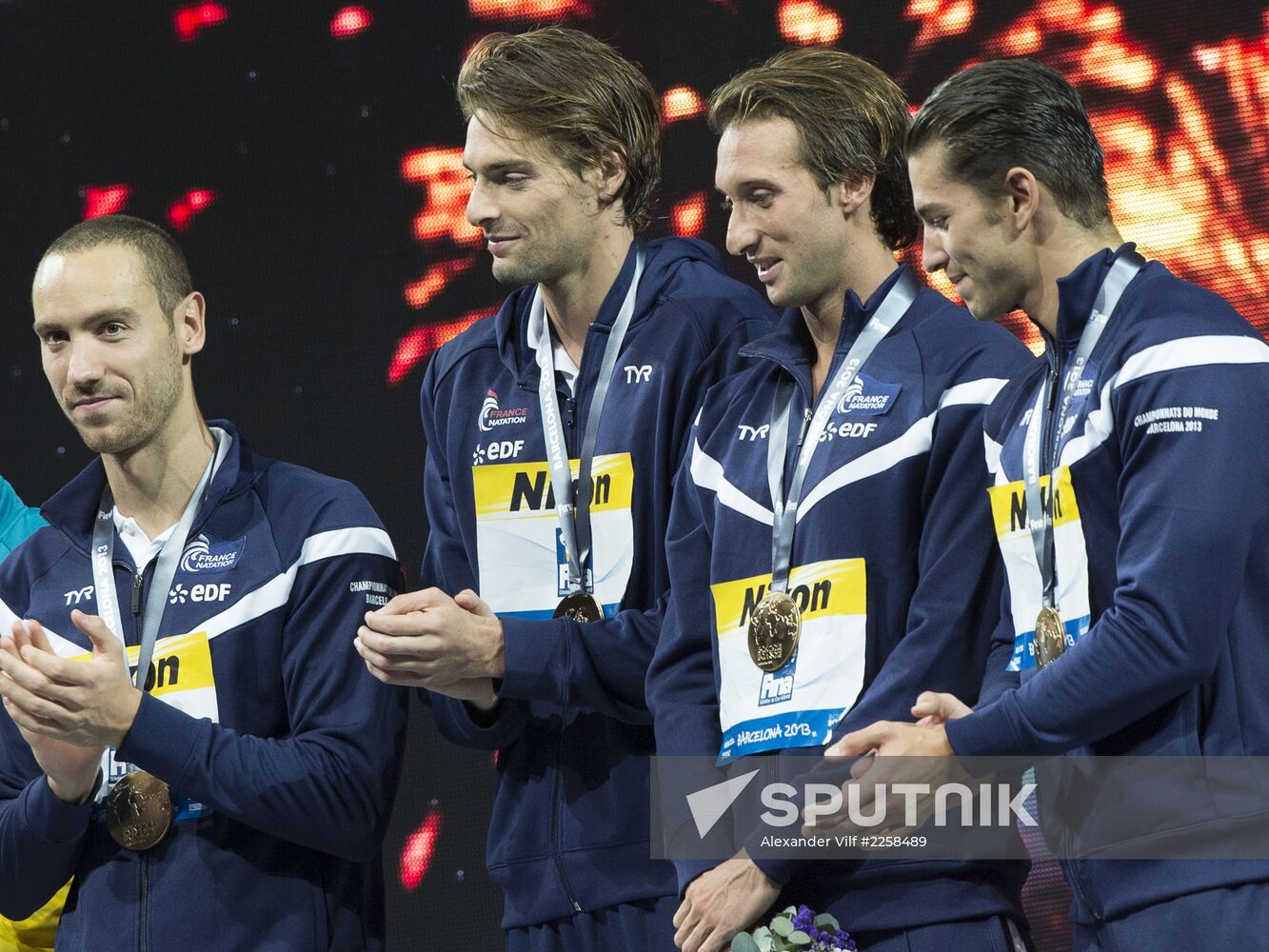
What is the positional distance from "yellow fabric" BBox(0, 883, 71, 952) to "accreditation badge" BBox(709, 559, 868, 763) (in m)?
1.17

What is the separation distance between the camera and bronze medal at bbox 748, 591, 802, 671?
243 cm

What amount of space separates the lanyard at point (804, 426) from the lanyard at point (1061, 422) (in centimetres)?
33

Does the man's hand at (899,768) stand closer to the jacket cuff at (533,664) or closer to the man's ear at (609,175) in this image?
the jacket cuff at (533,664)

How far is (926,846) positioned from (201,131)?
256cm

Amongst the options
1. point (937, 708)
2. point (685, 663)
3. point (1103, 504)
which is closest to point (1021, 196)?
point (1103, 504)

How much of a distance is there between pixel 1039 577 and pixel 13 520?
218 centimetres

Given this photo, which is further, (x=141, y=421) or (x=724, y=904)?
(x=141, y=421)

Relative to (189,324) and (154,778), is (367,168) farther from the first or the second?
(154,778)

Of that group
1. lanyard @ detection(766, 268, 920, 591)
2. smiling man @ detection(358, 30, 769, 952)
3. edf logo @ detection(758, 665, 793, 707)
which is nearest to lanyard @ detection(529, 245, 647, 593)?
smiling man @ detection(358, 30, 769, 952)

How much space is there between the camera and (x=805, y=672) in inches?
95.3

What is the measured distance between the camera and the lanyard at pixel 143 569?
9.05 ft

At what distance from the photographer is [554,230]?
294 cm

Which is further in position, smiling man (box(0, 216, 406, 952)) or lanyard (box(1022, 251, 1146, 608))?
smiling man (box(0, 216, 406, 952))

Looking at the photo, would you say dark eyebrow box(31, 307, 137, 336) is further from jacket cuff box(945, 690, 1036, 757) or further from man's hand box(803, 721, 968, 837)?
jacket cuff box(945, 690, 1036, 757)
